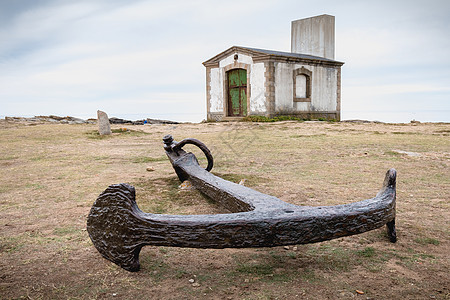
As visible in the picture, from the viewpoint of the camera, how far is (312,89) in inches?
698

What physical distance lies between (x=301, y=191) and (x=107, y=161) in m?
3.48

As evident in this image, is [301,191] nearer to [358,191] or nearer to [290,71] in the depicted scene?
[358,191]

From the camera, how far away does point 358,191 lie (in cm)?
358

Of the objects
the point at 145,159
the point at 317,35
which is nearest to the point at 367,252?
the point at 145,159

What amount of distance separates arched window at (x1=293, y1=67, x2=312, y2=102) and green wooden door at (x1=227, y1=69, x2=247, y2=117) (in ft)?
7.79

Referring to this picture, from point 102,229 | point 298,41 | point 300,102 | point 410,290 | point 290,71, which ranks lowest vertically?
point 410,290

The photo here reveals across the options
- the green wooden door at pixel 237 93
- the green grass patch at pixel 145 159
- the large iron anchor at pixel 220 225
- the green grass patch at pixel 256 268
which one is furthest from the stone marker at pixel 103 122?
the green grass patch at pixel 256 268

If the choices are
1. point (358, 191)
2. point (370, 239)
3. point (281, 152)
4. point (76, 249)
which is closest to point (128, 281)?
point (76, 249)

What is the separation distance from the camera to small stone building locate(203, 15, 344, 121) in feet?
52.7

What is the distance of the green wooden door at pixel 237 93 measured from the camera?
17141mm

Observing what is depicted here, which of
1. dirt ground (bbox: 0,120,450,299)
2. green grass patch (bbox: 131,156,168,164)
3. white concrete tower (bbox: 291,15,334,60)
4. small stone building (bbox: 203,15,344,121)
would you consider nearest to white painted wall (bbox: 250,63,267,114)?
small stone building (bbox: 203,15,344,121)

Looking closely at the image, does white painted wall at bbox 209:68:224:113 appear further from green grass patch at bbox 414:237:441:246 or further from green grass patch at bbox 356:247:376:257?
green grass patch at bbox 356:247:376:257

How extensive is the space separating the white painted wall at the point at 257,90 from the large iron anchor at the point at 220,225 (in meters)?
14.4

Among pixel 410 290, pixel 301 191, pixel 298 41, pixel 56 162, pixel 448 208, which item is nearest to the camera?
pixel 410 290
